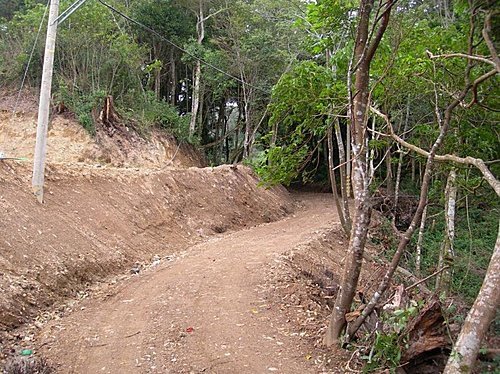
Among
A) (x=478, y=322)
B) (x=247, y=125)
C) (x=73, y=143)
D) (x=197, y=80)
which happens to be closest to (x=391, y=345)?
(x=478, y=322)

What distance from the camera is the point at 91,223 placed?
893 centimetres

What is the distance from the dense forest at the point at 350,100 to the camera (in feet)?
15.5

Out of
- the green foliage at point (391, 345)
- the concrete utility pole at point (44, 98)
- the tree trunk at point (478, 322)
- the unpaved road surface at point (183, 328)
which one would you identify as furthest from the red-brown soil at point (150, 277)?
the tree trunk at point (478, 322)

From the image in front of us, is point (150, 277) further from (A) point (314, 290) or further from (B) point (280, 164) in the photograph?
(B) point (280, 164)

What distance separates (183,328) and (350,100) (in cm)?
332

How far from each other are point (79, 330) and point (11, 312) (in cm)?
89

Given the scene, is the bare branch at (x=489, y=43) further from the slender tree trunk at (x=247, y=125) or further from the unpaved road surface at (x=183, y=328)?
the slender tree trunk at (x=247, y=125)

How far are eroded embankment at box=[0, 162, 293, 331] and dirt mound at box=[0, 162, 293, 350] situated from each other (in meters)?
0.02

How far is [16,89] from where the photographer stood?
15766 mm

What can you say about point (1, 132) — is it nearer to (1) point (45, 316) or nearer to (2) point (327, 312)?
(1) point (45, 316)

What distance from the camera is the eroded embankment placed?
6477 mm

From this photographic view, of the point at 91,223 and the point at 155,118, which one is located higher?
the point at 155,118

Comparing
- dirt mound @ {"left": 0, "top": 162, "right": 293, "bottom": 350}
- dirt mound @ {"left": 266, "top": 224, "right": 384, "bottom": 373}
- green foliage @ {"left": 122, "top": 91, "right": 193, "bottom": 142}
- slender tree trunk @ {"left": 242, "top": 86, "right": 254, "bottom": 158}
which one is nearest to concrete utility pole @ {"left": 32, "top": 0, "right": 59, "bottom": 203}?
dirt mound @ {"left": 0, "top": 162, "right": 293, "bottom": 350}

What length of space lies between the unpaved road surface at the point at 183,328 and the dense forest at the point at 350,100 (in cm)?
88
